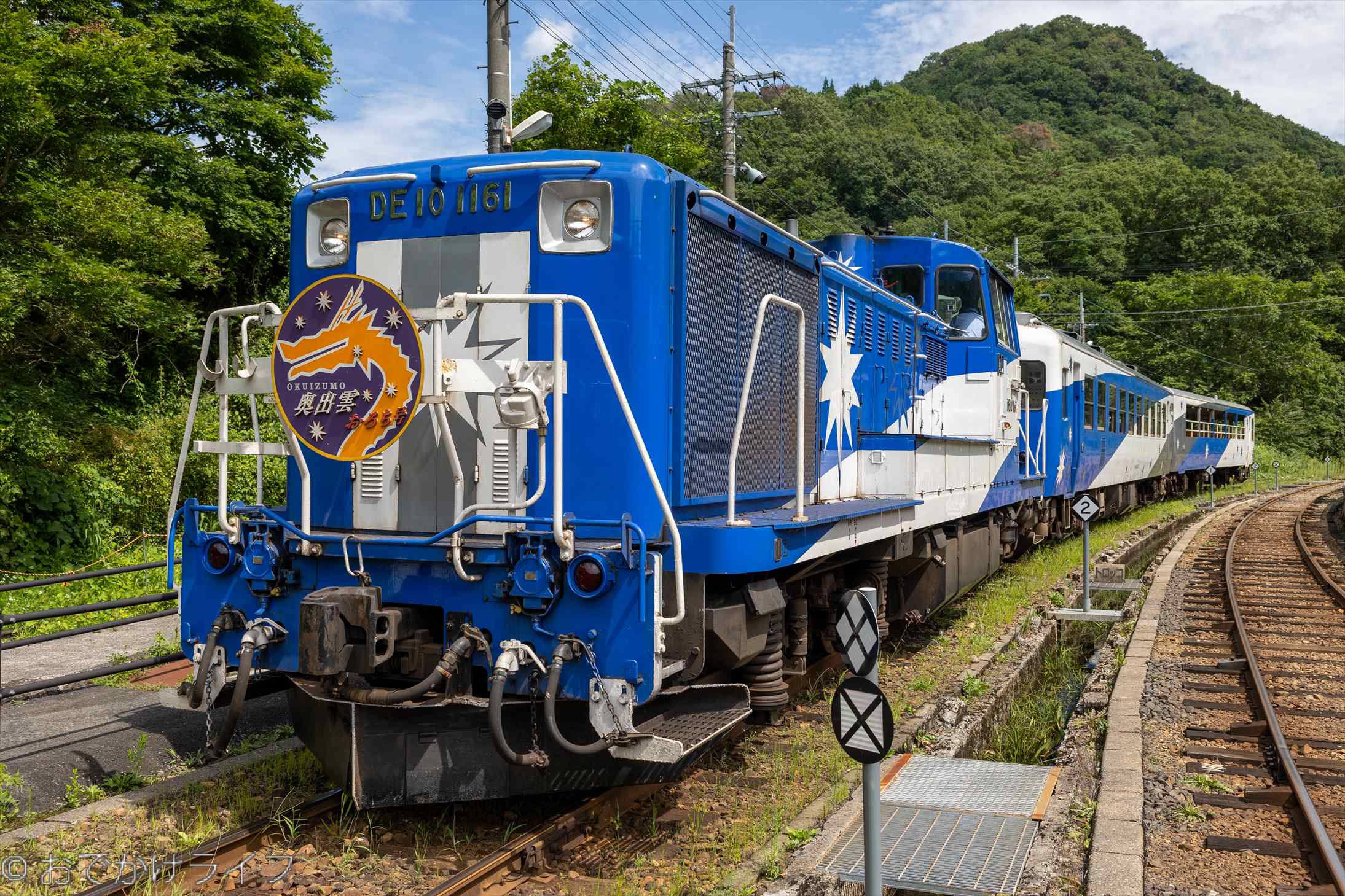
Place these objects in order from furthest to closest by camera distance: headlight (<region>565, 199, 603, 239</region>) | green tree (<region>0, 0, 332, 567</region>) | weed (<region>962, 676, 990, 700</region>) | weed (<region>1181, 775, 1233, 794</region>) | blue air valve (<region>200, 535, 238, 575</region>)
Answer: green tree (<region>0, 0, 332, 567</region>)
weed (<region>962, 676, 990, 700</region>)
weed (<region>1181, 775, 1233, 794</region>)
blue air valve (<region>200, 535, 238, 575</region>)
headlight (<region>565, 199, 603, 239</region>)

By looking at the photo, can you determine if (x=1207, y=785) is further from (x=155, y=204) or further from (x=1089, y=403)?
(x=155, y=204)

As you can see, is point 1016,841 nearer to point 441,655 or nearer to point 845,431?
point 441,655

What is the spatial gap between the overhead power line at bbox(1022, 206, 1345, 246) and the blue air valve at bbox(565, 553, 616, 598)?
57917 millimetres

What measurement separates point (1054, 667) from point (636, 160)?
7.29m

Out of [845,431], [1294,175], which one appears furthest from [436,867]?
[1294,175]

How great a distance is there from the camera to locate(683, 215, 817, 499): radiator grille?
197 inches

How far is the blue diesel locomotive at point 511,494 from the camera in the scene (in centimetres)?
412

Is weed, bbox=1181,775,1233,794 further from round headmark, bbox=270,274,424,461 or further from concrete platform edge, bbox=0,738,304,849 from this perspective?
concrete platform edge, bbox=0,738,304,849

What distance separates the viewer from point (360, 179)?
197 inches

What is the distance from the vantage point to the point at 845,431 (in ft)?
23.4

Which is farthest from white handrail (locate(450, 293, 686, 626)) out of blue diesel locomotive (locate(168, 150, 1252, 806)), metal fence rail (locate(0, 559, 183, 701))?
metal fence rail (locate(0, 559, 183, 701))

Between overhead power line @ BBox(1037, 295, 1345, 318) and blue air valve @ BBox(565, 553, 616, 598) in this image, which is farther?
overhead power line @ BBox(1037, 295, 1345, 318)

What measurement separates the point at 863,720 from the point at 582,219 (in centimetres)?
263

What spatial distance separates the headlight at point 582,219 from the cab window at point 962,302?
5.83m
